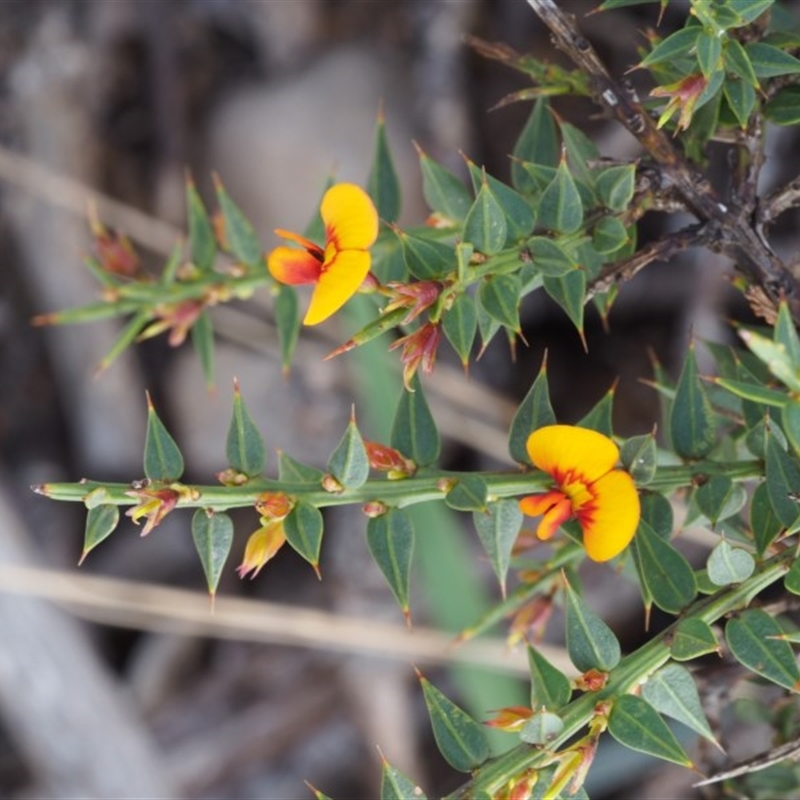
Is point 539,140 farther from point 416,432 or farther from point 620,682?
point 620,682

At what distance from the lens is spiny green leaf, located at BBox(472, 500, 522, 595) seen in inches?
31.8

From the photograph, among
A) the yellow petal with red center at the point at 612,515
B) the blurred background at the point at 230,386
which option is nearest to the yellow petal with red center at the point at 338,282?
the yellow petal with red center at the point at 612,515

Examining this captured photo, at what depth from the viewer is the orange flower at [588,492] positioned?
2.50 ft

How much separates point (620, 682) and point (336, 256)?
14.2 inches

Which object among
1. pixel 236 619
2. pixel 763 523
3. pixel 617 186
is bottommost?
pixel 236 619

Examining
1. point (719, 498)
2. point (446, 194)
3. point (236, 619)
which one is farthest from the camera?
point (236, 619)

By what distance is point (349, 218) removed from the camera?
80 cm

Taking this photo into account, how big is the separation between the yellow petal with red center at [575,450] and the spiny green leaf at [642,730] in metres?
0.16

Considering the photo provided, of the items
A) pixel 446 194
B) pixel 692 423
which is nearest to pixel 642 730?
pixel 692 423

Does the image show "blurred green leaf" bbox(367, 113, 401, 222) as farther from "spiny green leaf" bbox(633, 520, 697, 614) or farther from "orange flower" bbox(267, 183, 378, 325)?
"spiny green leaf" bbox(633, 520, 697, 614)

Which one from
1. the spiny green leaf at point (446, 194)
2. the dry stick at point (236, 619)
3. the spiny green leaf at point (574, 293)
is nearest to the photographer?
the spiny green leaf at point (574, 293)

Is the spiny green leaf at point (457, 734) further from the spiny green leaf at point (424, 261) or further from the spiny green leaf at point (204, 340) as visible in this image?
the spiny green leaf at point (204, 340)

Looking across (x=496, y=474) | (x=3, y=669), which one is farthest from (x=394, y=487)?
(x=3, y=669)

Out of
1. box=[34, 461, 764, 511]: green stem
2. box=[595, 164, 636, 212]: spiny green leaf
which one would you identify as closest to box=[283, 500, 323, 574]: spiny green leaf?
box=[34, 461, 764, 511]: green stem
